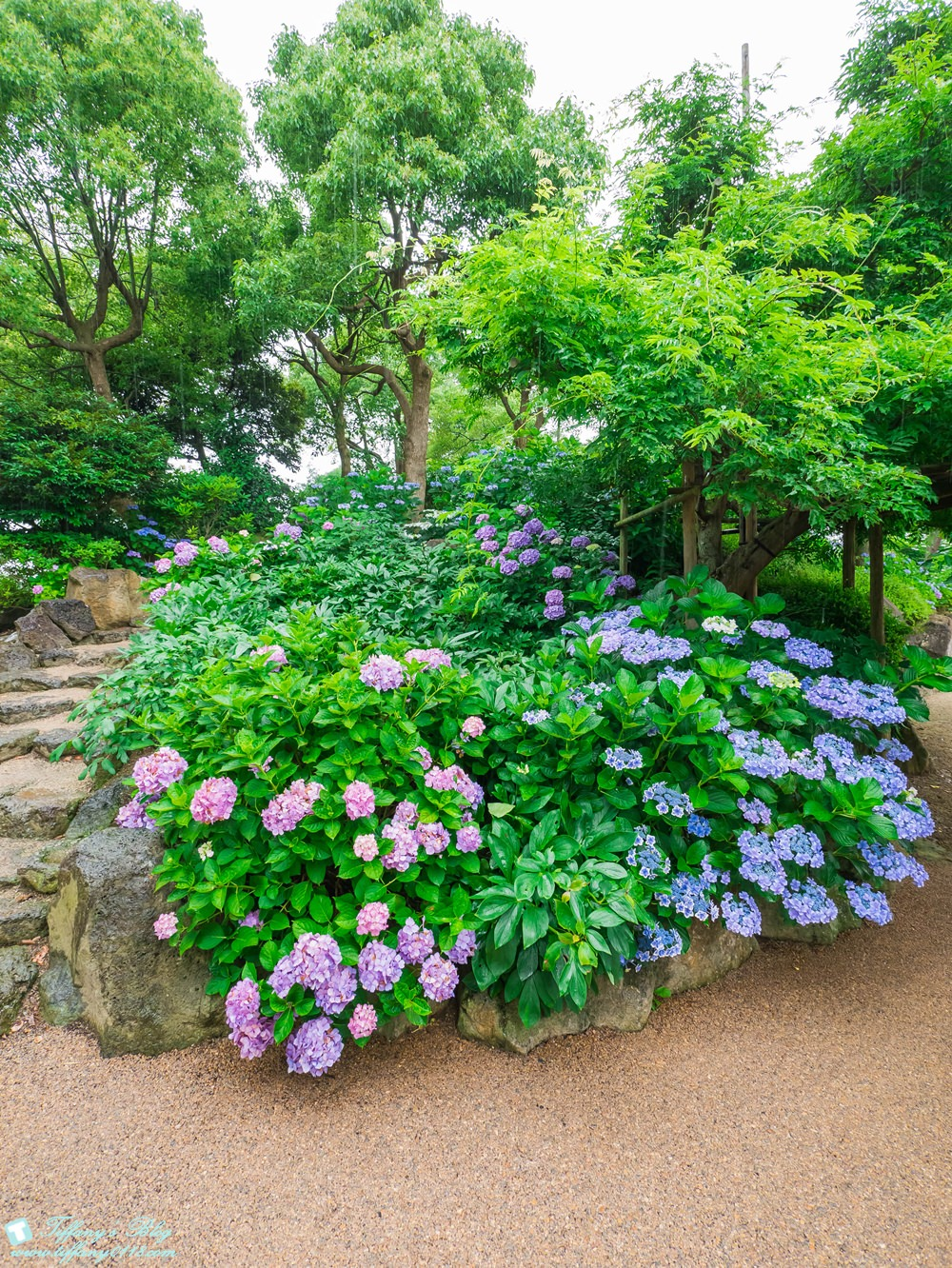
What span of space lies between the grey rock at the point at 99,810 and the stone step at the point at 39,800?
0.56 feet

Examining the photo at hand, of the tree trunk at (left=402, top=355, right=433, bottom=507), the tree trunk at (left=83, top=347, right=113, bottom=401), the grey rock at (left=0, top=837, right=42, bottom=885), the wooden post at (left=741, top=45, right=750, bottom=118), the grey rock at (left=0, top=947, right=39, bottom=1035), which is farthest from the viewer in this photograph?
the tree trunk at (left=83, top=347, right=113, bottom=401)

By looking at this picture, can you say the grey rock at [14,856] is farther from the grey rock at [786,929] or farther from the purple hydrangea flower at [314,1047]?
the grey rock at [786,929]

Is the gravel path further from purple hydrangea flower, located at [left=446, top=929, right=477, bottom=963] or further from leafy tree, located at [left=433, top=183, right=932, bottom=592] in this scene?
leafy tree, located at [left=433, top=183, right=932, bottom=592]

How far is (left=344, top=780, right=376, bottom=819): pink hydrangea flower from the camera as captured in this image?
1.49 m

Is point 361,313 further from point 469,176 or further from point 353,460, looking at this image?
point 353,460

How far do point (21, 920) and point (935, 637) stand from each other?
8.21 metres

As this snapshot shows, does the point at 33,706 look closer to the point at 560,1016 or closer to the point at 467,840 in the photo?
the point at 467,840

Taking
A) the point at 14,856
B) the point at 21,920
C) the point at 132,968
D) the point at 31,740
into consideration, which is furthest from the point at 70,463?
the point at 132,968

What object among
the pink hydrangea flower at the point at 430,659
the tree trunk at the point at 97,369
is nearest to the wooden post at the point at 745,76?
the pink hydrangea flower at the point at 430,659

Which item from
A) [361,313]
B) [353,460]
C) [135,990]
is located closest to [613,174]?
[135,990]

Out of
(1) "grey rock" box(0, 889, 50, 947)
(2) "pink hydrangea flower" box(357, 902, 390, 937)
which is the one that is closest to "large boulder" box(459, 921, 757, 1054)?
(2) "pink hydrangea flower" box(357, 902, 390, 937)

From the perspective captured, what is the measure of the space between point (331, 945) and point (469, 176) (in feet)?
26.6

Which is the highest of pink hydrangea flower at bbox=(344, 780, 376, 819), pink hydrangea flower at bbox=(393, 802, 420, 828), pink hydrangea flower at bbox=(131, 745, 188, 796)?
pink hydrangea flower at bbox=(131, 745, 188, 796)

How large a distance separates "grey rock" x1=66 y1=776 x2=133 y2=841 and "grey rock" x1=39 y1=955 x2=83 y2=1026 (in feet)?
1.60
